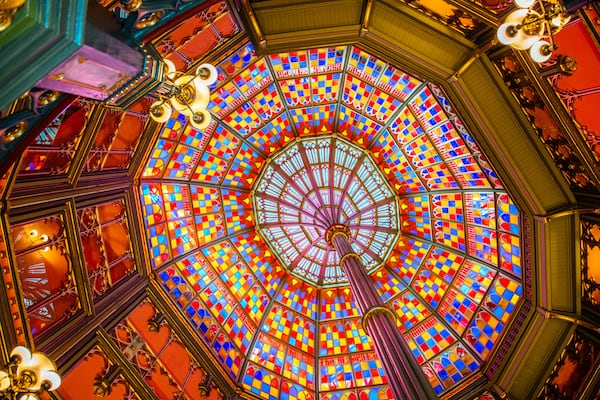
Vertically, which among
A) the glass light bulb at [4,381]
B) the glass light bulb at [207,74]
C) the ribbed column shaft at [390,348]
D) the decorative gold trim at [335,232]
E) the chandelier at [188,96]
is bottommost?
the glass light bulb at [4,381]

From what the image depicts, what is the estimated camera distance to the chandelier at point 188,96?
287 inches

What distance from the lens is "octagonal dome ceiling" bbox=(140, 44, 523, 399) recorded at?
11719 mm

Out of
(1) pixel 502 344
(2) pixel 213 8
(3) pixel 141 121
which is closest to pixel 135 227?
(3) pixel 141 121

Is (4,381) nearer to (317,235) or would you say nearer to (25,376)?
(25,376)

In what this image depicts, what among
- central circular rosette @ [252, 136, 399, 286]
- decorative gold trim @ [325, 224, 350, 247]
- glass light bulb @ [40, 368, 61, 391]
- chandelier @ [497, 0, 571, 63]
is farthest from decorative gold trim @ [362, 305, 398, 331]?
glass light bulb @ [40, 368, 61, 391]

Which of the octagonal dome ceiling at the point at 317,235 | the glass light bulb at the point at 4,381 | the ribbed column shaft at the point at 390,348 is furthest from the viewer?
the octagonal dome ceiling at the point at 317,235

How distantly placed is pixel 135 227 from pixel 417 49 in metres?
8.84

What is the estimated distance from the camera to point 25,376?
5844 mm

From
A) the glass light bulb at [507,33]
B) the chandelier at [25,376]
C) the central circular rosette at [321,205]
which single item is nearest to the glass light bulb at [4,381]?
the chandelier at [25,376]

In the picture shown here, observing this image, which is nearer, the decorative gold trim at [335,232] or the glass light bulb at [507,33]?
the glass light bulb at [507,33]

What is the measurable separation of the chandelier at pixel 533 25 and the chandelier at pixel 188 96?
5114 millimetres

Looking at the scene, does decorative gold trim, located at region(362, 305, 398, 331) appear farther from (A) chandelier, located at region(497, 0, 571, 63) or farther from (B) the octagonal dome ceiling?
(A) chandelier, located at region(497, 0, 571, 63)

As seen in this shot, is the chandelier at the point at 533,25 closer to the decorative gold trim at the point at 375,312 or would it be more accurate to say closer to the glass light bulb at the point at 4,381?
the decorative gold trim at the point at 375,312

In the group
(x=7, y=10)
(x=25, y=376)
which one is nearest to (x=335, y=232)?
(x=25, y=376)
